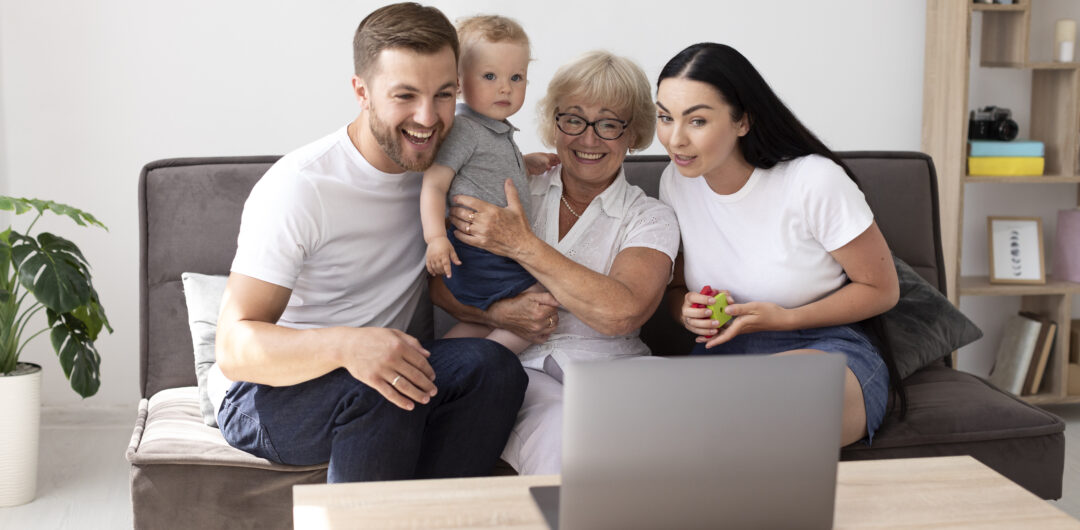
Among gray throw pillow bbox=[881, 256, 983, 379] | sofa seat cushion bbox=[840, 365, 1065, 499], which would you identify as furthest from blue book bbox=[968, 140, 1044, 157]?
sofa seat cushion bbox=[840, 365, 1065, 499]

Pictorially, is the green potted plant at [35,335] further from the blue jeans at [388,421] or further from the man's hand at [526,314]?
the man's hand at [526,314]

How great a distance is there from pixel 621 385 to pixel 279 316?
0.90 m

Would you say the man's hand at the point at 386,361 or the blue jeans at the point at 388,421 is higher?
the man's hand at the point at 386,361

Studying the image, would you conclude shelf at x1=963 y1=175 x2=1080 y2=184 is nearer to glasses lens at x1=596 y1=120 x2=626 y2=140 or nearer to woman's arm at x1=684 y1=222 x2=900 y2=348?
woman's arm at x1=684 y1=222 x2=900 y2=348

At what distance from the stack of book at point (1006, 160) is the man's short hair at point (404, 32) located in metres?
2.18

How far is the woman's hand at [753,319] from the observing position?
1883 mm

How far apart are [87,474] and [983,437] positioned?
2362mm

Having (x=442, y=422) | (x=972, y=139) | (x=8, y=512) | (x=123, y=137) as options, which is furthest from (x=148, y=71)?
(x=972, y=139)

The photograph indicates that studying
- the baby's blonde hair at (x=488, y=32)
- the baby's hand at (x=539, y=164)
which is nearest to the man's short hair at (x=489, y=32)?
the baby's blonde hair at (x=488, y=32)

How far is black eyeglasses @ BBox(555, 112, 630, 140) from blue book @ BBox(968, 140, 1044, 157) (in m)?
1.81

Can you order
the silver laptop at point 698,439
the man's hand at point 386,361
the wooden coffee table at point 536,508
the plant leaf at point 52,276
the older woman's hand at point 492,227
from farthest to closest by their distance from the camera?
the plant leaf at point 52,276
the older woman's hand at point 492,227
the man's hand at point 386,361
the wooden coffee table at point 536,508
the silver laptop at point 698,439

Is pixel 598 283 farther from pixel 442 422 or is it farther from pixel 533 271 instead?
pixel 442 422

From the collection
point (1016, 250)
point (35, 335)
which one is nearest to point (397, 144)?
point (35, 335)

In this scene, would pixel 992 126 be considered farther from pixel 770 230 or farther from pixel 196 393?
pixel 196 393
